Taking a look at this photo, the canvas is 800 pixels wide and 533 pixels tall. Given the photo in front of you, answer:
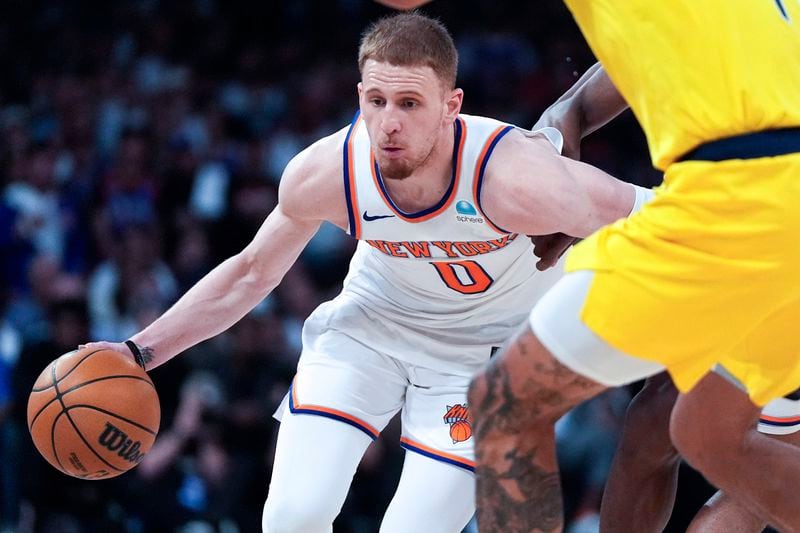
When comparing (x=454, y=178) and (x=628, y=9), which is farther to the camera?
(x=454, y=178)

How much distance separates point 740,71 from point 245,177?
6572mm

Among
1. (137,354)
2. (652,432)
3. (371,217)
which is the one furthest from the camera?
(137,354)

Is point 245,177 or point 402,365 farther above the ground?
point 402,365

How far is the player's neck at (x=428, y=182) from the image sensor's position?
162 inches

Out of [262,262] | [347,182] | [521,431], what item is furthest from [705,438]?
[262,262]

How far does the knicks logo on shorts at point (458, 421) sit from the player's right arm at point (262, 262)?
801 mm

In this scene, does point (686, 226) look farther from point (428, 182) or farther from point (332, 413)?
point (332, 413)

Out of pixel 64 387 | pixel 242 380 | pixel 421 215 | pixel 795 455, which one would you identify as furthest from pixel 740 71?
pixel 242 380

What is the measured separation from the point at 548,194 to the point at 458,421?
980 mm

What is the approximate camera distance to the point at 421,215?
13.5 ft

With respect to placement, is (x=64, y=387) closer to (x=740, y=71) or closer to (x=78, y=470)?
(x=78, y=470)

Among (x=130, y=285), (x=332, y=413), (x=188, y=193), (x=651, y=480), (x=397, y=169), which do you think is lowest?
(x=130, y=285)

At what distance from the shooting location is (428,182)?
413 cm

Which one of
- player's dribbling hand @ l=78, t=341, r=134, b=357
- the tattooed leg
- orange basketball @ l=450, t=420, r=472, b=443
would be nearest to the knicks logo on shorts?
orange basketball @ l=450, t=420, r=472, b=443
